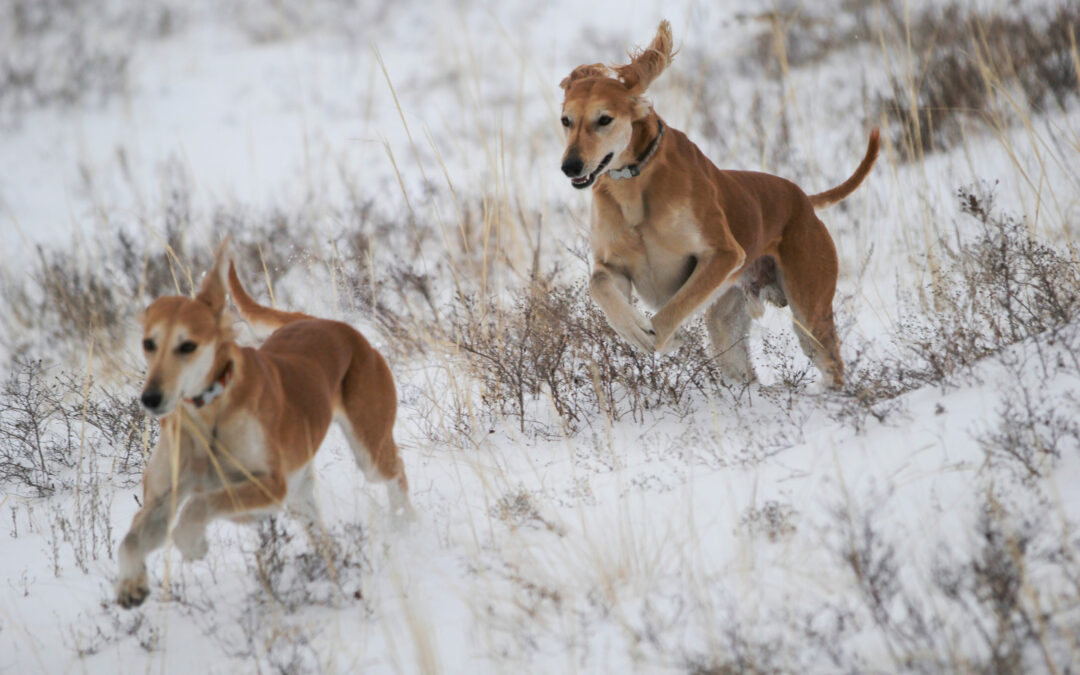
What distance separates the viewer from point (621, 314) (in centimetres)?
421

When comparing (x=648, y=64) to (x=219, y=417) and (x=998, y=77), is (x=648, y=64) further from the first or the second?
(x=998, y=77)

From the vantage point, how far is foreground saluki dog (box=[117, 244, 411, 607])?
9.15ft

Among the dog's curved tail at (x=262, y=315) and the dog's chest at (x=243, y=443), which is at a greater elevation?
the dog's curved tail at (x=262, y=315)

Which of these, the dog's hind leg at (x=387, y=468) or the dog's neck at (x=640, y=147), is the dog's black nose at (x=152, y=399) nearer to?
the dog's hind leg at (x=387, y=468)

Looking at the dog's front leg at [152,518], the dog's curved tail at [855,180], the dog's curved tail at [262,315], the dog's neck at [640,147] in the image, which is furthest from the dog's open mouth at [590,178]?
the dog's front leg at [152,518]

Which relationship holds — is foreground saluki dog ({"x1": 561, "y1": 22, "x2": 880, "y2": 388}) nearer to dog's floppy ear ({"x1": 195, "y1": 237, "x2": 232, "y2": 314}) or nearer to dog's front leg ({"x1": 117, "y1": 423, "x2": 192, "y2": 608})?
dog's floppy ear ({"x1": 195, "y1": 237, "x2": 232, "y2": 314})

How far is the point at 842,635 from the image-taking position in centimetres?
248

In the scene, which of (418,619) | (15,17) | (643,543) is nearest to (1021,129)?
(643,543)

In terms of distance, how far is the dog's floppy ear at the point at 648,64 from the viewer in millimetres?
4227

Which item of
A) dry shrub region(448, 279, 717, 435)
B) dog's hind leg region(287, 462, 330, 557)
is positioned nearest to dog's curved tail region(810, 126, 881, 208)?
dry shrub region(448, 279, 717, 435)

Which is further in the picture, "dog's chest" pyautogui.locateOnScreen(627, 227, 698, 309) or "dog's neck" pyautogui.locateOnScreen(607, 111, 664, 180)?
"dog's chest" pyautogui.locateOnScreen(627, 227, 698, 309)

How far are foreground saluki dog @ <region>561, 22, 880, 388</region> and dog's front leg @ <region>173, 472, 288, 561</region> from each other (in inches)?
71.2

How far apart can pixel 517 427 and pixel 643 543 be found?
1902 millimetres

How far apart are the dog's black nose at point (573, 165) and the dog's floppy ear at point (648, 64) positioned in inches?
21.1
